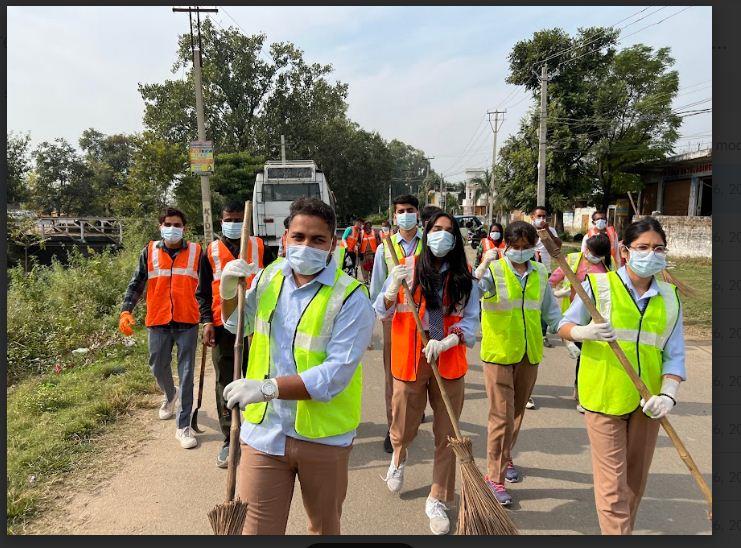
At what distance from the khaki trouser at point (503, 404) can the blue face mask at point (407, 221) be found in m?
1.41

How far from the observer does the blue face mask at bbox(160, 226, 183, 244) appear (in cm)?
431

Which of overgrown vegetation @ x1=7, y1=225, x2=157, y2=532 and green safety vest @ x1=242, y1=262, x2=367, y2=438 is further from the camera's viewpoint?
overgrown vegetation @ x1=7, y1=225, x2=157, y2=532

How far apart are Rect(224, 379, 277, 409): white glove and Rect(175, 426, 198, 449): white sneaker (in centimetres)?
248

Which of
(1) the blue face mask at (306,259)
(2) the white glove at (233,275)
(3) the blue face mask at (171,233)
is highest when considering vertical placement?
(3) the blue face mask at (171,233)

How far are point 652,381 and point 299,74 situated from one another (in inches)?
1300

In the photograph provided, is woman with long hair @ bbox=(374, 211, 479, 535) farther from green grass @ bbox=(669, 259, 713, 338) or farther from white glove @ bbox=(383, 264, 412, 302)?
green grass @ bbox=(669, 259, 713, 338)

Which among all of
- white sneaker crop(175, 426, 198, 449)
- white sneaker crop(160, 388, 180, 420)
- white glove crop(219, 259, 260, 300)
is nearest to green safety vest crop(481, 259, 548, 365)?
white glove crop(219, 259, 260, 300)

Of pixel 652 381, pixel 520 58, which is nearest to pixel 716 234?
pixel 652 381

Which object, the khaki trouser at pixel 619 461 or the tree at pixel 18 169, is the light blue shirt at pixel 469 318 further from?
the tree at pixel 18 169

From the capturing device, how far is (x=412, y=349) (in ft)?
10.2

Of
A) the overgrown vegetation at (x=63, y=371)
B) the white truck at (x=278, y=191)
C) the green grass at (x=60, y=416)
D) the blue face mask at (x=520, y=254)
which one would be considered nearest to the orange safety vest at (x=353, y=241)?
the white truck at (x=278, y=191)

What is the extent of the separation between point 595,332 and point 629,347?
21cm

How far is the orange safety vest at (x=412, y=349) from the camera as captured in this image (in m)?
3.08

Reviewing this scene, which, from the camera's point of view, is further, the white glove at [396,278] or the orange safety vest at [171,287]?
the orange safety vest at [171,287]
